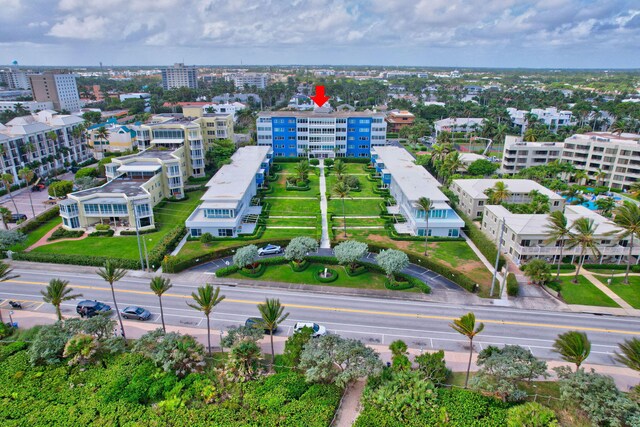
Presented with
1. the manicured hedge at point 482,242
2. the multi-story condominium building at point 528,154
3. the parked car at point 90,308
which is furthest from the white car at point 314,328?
the multi-story condominium building at point 528,154

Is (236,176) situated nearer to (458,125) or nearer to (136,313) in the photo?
(136,313)

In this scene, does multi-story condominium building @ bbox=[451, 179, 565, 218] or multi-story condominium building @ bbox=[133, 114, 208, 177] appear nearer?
multi-story condominium building @ bbox=[451, 179, 565, 218]

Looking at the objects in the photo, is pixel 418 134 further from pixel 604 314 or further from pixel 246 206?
pixel 604 314

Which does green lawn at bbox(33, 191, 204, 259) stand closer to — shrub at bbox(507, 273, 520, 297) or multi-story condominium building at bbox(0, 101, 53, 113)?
shrub at bbox(507, 273, 520, 297)

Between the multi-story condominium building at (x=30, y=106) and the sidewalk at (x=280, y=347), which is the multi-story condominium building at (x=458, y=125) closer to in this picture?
the sidewalk at (x=280, y=347)

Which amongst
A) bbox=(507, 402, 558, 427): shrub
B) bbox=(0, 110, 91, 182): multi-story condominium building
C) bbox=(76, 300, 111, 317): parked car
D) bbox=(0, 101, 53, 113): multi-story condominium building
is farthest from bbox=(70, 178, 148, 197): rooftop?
bbox=(0, 101, 53, 113): multi-story condominium building
